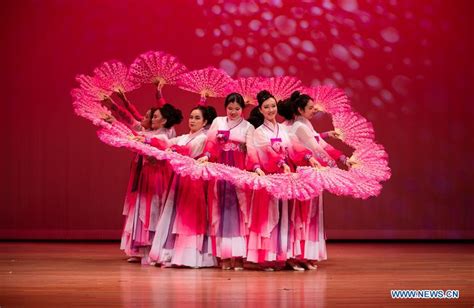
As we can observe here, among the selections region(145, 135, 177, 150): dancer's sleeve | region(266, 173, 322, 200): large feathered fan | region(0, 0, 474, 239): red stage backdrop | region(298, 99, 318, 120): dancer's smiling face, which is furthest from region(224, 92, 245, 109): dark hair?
region(0, 0, 474, 239): red stage backdrop

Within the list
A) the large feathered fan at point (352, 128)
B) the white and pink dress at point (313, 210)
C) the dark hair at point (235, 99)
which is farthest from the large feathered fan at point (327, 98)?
the dark hair at point (235, 99)

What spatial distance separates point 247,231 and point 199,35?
8.90 feet

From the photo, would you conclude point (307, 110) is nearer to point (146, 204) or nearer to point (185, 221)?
point (185, 221)

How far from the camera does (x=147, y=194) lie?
21.0ft

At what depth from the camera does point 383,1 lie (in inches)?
314

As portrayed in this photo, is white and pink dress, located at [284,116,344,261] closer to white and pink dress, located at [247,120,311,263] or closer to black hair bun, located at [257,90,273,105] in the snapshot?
white and pink dress, located at [247,120,311,263]

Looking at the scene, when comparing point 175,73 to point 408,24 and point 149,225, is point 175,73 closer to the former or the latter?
point 149,225

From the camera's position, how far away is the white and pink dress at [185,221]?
5914mm

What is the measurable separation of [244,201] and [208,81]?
951 mm

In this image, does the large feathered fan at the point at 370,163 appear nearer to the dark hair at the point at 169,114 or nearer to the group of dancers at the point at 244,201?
the group of dancers at the point at 244,201

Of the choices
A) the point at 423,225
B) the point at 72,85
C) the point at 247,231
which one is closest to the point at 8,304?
the point at 247,231

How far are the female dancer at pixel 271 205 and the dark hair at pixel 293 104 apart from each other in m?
0.28

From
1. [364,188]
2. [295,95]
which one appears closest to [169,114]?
[295,95]

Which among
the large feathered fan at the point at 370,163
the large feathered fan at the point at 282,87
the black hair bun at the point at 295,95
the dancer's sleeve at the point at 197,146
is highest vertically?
the large feathered fan at the point at 282,87
